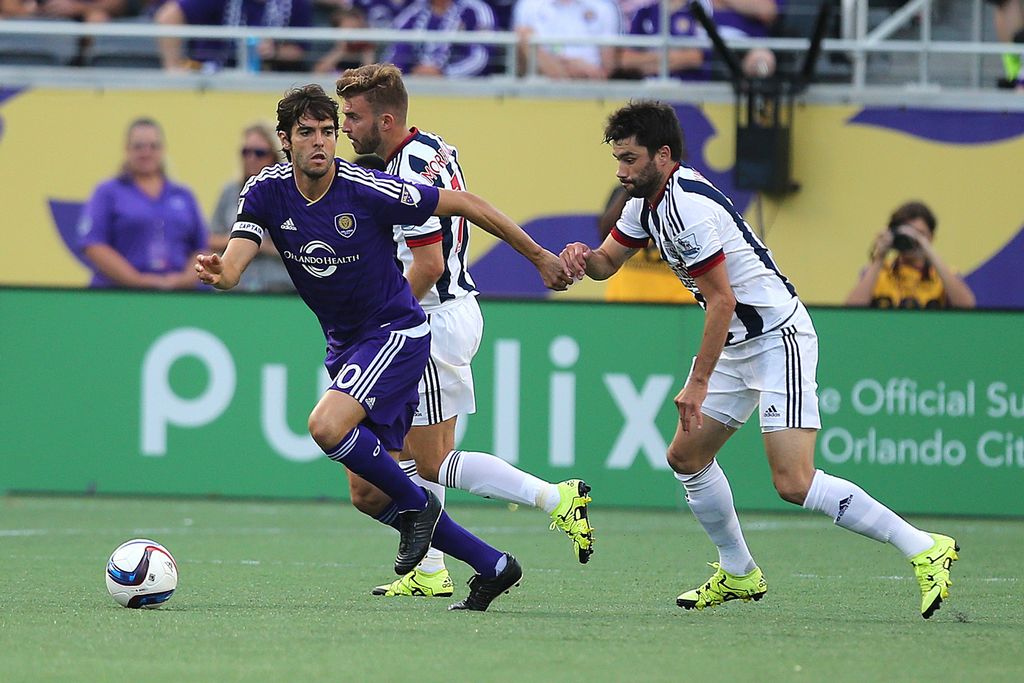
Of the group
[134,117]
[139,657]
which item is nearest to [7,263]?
[134,117]

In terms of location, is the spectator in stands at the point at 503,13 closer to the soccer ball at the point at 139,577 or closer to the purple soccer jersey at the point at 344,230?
the purple soccer jersey at the point at 344,230

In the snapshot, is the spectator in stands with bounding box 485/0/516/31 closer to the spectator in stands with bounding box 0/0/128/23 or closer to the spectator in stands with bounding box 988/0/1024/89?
the spectator in stands with bounding box 0/0/128/23

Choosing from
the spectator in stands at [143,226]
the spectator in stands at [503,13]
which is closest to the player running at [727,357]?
the spectator in stands at [143,226]

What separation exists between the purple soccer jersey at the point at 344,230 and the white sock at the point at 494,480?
2.61 ft

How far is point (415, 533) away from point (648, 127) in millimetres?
1933

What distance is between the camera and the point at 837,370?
39.1 ft

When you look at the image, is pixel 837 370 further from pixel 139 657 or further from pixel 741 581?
pixel 139 657

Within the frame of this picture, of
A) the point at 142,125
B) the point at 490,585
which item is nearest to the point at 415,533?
the point at 490,585

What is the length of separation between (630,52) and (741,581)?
26.5ft

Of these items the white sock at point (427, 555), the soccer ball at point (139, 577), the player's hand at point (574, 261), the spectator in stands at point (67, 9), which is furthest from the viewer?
the spectator in stands at point (67, 9)

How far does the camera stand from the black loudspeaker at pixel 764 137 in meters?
13.9

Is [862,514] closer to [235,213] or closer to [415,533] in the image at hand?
[415,533]

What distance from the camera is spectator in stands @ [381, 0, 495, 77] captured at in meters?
14.7

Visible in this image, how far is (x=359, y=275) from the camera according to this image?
6.95 metres
